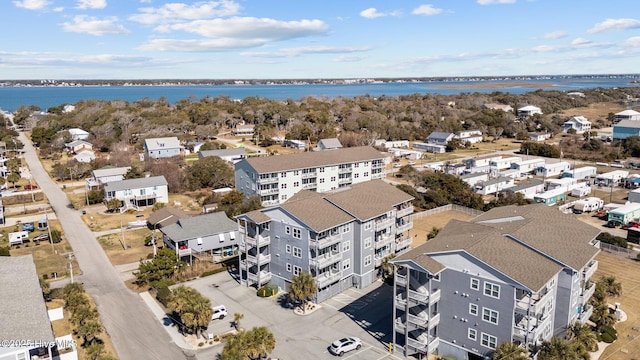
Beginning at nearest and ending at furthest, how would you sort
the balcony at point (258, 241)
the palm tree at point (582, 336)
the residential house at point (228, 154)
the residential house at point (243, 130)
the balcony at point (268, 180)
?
1. the palm tree at point (582, 336)
2. the balcony at point (258, 241)
3. the balcony at point (268, 180)
4. the residential house at point (228, 154)
5. the residential house at point (243, 130)

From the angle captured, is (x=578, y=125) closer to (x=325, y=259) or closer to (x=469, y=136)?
(x=469, y=136)

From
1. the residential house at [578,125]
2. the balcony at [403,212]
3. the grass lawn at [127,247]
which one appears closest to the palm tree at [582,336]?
the balcony at [403,212]

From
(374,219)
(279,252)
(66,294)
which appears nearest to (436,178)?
(374,219)

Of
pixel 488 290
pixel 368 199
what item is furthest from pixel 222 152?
pixel 488 290

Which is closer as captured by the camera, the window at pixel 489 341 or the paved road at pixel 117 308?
the window at pixel 489 341

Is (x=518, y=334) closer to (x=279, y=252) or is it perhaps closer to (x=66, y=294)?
(x=279, y=252)

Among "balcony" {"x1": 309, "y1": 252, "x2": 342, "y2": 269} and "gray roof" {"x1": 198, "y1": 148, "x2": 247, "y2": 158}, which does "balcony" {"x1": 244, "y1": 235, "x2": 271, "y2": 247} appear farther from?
"gray roof" {"x1": 198, "y1": 148, "x2": 247, "y2": 158}

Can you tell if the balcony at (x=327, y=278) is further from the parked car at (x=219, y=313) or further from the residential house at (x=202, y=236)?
the residential house at (x=202, y=236)
